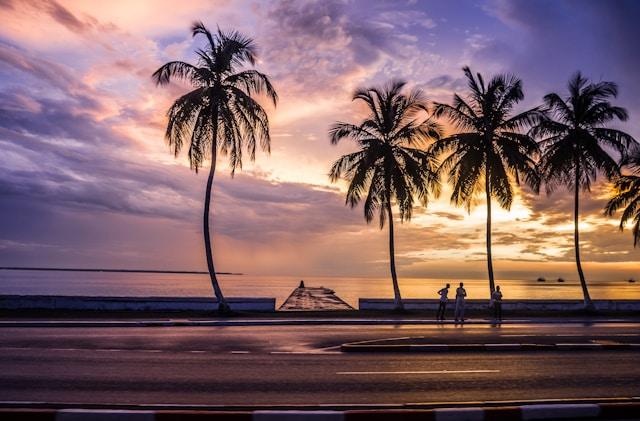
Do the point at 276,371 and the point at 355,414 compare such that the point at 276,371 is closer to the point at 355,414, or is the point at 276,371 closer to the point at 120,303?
the point at 355,414

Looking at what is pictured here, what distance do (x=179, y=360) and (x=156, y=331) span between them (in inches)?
308

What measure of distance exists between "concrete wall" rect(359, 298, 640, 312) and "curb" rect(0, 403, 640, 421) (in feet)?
85.6

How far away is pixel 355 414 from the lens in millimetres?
7809

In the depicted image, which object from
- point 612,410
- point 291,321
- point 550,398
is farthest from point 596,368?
point 291,321

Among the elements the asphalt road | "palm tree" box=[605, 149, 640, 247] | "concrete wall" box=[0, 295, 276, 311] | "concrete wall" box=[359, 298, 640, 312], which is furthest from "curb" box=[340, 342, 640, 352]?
"palm tree" box=[605, 149, 640, 247]

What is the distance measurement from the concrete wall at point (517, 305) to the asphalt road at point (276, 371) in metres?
15.1

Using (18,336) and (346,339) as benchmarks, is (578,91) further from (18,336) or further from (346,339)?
(18,336)

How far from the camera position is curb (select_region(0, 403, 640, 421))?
25.2 ft

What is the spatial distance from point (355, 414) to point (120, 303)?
82.0 ft

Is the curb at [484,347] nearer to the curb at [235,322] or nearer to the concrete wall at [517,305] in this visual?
the curb at [235,322]

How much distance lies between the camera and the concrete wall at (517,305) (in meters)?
35.1

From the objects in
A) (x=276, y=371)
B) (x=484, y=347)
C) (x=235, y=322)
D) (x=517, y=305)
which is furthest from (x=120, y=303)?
(x=517, y=305)

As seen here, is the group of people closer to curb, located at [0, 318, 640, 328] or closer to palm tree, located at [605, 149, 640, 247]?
curb, located at [0, 318, 640, 328]

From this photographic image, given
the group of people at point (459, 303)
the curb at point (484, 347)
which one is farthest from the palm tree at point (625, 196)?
the curb at point (484, 347)
